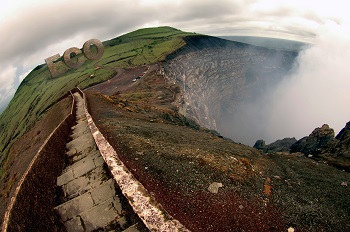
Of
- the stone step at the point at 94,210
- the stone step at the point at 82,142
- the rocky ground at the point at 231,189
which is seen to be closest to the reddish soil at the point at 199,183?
the rocky ground at the point at 231,189

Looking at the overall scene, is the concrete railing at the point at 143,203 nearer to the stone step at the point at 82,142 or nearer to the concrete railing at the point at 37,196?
the concrete railing at the point at 37,196

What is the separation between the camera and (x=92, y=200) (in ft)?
28.8

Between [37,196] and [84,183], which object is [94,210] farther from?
[37,196]

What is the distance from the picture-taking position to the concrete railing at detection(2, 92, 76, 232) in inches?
276

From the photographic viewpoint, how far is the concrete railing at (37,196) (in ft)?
23.0

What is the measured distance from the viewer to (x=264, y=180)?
39.0 feet

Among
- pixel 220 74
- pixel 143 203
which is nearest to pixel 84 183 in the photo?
pixel 143 203

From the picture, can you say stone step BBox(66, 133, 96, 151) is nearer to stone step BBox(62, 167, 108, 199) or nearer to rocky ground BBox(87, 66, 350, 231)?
rocky ground BBox(87, 66, 350, 231)

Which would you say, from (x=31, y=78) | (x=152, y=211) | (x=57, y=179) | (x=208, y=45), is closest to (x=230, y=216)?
(x=152, y=211)

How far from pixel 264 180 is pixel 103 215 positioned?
7.92 meters

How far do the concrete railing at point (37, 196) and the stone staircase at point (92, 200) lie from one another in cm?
39

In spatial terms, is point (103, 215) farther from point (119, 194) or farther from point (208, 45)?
point (208, 45)

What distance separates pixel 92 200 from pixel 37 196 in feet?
6.35

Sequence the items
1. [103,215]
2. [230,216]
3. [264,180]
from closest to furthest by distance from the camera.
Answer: [103,215] → [230,216] → [264,180]
